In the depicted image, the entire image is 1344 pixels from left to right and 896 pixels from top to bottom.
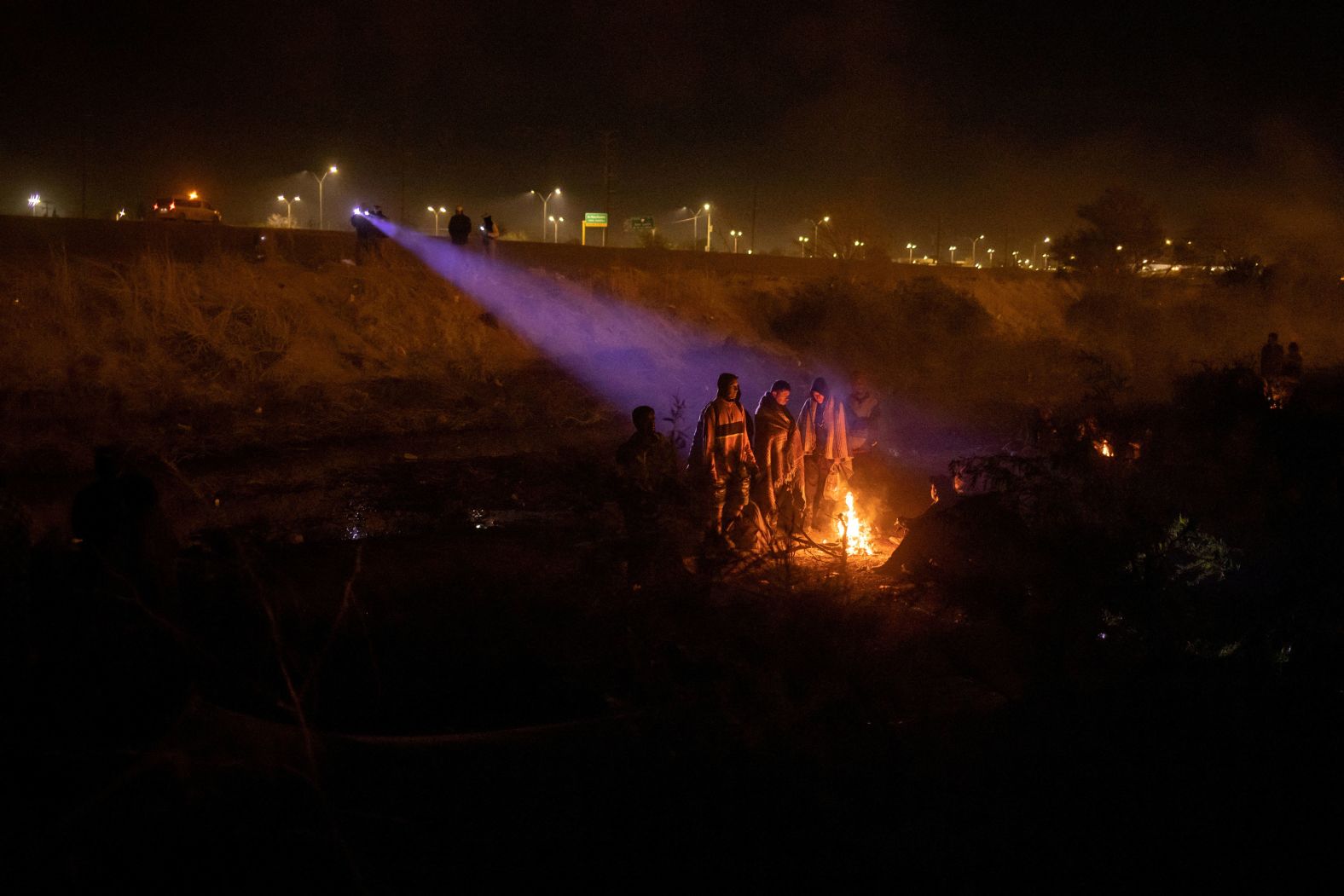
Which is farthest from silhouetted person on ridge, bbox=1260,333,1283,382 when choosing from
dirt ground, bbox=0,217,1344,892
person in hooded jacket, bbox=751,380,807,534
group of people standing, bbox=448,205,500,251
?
group of people standing, bbox=448,205,500,251

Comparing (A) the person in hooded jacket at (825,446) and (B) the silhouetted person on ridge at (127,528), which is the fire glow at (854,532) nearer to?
(A) the person in hooded jacket at (825,446)

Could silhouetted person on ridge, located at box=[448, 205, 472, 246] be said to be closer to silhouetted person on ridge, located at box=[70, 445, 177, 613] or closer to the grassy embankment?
the grassy embankment

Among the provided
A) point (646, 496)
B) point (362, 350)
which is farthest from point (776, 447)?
point (362, 350)

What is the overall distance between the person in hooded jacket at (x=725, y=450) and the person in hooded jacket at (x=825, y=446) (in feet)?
4.79

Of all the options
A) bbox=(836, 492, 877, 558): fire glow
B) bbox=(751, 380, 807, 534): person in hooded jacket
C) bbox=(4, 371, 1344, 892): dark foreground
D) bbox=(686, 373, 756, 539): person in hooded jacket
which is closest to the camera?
bbox=(4, 371, 1344, 892): dark foreground

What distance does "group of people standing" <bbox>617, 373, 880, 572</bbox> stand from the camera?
661 centimetres

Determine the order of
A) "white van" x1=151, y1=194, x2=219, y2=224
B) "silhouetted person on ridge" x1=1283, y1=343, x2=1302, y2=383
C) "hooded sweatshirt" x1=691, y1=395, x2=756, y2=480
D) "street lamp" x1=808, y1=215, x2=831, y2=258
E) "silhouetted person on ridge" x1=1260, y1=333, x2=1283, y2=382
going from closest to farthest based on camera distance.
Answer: "hooded sweatshirt" x1=691, y1=395, x2=756, y2=480, "silhouetted person on ridge" x1=1260, y1=333, x2=1283, y2=382, "silhouetted person on ridge" x1=1283, y1=343, x2=1302, y2=383, "white van" x1=151, y1=194, x2=219, y2=224, "street lamp" x1=808, y1=215, x2=831, y2=258

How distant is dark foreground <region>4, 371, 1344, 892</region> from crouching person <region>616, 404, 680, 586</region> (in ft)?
0.58

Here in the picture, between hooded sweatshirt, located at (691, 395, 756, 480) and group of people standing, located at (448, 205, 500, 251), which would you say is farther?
group of people standing, located at (448, 205, 500, 251)

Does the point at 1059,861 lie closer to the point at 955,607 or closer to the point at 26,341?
the point at 955,607

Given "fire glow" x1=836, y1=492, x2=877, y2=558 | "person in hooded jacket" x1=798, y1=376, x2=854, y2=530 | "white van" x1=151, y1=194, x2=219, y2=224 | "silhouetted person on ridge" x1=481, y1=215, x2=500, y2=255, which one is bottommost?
"fire glow" x1=836, y1=492, x2=877, y2=558

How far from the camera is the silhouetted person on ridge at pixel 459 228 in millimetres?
24047

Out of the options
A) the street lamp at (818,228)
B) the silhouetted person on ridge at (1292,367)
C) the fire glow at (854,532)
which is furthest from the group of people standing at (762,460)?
the street lamp at (818,228)

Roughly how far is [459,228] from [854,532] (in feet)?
57.8
